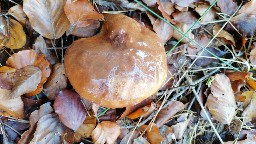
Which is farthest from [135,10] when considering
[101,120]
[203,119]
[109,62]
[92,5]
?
[203,119]

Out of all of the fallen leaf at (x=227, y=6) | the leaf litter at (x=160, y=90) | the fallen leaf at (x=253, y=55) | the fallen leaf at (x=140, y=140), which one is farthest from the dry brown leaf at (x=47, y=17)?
the fallen leaf at (x=253, y=55)

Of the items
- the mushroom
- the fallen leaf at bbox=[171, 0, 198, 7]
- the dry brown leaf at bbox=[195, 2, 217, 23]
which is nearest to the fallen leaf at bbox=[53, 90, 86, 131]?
the mushroom

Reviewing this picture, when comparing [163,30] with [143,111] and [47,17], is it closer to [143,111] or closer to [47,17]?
[143,111]

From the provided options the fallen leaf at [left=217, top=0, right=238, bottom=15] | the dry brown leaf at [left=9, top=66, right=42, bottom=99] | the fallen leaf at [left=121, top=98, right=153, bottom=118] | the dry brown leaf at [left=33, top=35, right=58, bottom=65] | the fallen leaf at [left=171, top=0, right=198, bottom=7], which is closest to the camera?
the dry brown leaf at [left=9, top=66, right=42, bottom=99]

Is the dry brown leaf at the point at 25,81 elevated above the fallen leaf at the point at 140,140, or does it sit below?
above

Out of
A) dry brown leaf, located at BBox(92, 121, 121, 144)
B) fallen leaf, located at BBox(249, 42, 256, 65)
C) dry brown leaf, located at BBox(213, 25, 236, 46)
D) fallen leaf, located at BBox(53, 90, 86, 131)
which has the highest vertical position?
dry brown leaf, located at BBox(213, 25, 236, 46)

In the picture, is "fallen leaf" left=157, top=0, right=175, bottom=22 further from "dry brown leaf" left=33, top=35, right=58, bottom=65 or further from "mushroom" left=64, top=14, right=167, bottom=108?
"dry brown leaf" left=33, top=35, right=58, bottom=65

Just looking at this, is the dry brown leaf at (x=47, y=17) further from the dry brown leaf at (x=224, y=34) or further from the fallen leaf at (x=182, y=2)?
the dry brown leaf at (x=224, y=34)
